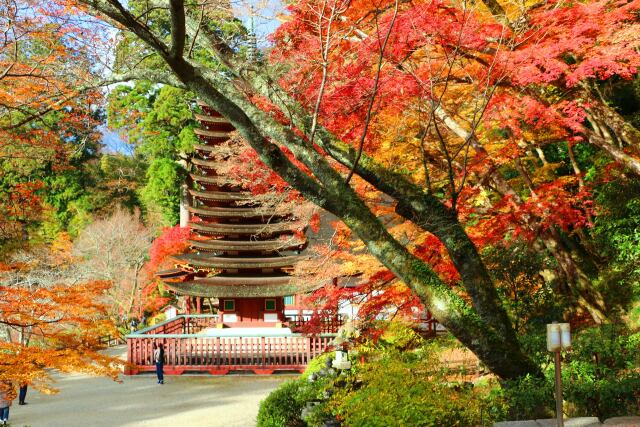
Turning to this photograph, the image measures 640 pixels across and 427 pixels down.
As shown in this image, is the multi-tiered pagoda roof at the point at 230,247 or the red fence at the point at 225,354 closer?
the red fence at the point at 225,354

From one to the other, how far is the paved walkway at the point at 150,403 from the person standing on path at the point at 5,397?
23.6 inches

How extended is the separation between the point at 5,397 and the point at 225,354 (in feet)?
22.0

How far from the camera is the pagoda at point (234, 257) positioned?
1725 cm

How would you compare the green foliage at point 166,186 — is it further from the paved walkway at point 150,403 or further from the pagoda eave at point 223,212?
the paved walkway at point 150,403

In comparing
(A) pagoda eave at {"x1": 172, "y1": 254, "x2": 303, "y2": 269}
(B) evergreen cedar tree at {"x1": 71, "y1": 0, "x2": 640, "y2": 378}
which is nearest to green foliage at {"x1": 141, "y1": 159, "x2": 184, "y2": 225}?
(A) pagoda eave at {"x1": 172, "y1": 254, "x2": 303, "y2": 269}

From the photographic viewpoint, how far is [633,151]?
29.6 feet

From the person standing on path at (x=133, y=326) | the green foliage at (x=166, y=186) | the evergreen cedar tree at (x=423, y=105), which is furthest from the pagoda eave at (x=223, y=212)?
the green foliage at (x=166, y=186)

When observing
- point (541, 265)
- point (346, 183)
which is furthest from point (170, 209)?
point (346, 183)

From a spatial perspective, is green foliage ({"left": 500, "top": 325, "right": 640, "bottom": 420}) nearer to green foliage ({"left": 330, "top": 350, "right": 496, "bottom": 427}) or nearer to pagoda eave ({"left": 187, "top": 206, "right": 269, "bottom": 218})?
green foliage ({"left": 330, "top": 350, "right": 496, "bottom": 427})

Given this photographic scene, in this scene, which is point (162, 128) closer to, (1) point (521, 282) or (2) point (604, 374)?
(1) point (521, 282)

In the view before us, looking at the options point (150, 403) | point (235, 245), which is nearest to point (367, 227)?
point (150, 403)

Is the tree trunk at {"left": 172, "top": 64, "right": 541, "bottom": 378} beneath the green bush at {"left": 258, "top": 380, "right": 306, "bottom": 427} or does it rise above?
above

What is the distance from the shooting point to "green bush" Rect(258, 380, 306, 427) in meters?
8.08

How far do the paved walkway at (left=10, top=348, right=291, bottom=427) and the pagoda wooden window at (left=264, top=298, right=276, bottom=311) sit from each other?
114 inches
